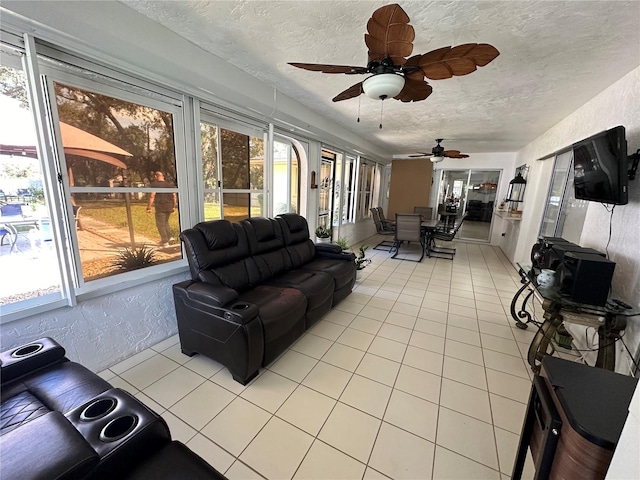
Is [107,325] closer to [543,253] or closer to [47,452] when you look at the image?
[47,452]

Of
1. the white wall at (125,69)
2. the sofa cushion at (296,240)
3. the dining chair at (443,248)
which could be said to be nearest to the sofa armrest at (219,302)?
the white wall at (125,69)

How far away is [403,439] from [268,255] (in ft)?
6.40

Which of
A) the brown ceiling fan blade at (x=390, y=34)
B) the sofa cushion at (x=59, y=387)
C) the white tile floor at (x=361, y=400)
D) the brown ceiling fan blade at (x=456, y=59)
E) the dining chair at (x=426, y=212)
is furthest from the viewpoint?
the dining chair at (x=426, y=212)

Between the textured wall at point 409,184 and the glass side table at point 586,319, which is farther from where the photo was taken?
the textured wall at point 409,184

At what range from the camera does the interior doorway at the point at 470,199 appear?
688 cm

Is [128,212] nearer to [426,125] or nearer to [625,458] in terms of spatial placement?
[625,458]

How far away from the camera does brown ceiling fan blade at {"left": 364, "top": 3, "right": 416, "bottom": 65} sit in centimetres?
116

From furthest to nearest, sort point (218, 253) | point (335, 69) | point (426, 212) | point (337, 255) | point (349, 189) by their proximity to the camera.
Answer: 1. point (426, 212)
2. point (349, 189)
3. point (337, 255)
4. point (218, 253)
5. point (335, 69)

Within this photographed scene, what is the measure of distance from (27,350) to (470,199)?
27.1 feet

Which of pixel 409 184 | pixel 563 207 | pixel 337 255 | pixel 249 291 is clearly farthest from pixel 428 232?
pixel 249 291

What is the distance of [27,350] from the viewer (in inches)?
49.2

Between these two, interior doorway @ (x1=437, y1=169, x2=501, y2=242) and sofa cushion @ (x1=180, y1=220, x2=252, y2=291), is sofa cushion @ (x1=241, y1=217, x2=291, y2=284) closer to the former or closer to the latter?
sofa cushion @ (x1=180, y1=220, x2=252, y2=291)

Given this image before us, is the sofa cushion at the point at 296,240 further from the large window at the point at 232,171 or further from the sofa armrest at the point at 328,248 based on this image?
the large window at the point at 232,171

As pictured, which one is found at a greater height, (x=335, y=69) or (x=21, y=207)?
(x=335, y=69)
